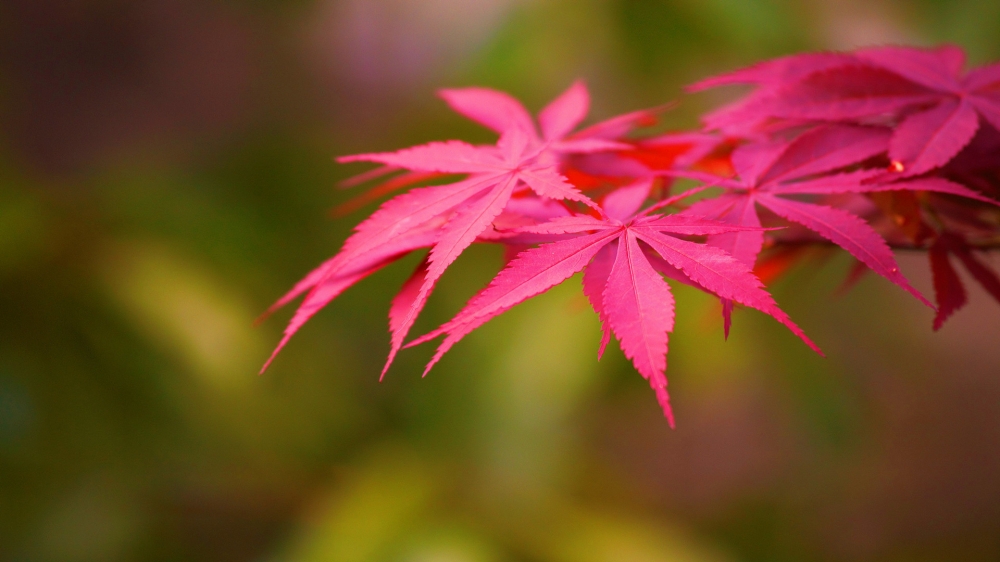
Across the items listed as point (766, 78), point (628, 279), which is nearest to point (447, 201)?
point (628, 279)

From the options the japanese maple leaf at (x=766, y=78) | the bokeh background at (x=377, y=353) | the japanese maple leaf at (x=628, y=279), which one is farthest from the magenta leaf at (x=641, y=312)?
the bokeh background at (x=377, y=353)

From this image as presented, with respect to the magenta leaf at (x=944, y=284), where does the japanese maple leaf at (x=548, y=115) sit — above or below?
above

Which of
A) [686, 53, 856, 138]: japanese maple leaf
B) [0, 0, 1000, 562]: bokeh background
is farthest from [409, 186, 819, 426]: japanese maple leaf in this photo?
[0, 0, 1000, 562]: bokeh background

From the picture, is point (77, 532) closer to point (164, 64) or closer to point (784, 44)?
point (164, 64)

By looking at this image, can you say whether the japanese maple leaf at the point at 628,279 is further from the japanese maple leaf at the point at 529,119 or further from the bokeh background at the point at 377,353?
the bokeh background at the point at 377,353

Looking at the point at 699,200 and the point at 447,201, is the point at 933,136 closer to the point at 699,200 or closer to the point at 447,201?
the point at 699,200

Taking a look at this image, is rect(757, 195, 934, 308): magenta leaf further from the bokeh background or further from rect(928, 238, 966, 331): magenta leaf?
the bokeh background
